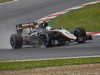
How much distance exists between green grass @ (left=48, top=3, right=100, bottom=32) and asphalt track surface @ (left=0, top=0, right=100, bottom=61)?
90.3 inches

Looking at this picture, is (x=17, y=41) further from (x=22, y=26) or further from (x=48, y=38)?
(x=22, y=26)

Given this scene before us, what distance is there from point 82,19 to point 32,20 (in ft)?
15.1

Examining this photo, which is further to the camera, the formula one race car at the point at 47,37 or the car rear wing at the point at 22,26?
the car rear wing at the point at 22,26

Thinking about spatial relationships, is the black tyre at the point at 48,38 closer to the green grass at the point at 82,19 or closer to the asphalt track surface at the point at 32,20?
the asphalt track surface at the point at 32,20

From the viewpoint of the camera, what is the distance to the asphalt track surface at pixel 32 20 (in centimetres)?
1108

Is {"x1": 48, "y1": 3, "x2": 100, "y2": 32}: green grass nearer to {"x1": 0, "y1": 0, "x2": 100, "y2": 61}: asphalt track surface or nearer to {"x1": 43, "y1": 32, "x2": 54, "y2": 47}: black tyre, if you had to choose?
{"x1": 0, "y1": 0, "x2": 100, "y2": 61}: asphalt track surface

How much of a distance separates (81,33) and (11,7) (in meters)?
17.0

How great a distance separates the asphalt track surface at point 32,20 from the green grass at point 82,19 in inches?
90.3

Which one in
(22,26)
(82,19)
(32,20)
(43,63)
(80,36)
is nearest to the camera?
(43,63)

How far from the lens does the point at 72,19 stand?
22.7m

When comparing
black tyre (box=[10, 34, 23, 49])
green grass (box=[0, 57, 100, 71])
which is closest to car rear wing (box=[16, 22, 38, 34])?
black tyre (box=[10, 34, 23, 49])

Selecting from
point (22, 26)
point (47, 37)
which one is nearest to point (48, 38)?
point (47, 37)

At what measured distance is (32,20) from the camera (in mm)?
23141

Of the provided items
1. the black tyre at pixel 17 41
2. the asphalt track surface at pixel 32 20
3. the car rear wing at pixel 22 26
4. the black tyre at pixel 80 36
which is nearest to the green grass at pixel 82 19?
the asphalt track surface at pixel 32 20
